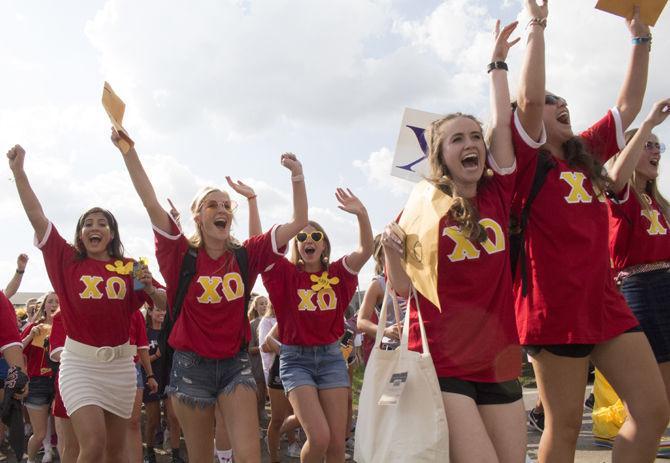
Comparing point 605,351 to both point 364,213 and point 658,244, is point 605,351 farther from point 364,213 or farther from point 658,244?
point 364,213

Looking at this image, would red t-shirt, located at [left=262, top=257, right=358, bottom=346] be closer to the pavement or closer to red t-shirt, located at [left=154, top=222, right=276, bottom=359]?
red t-shirt, located at [left=154, top=222, right=276, bottom=359]

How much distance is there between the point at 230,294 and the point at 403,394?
2108 mm

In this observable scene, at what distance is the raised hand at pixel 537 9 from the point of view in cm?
344

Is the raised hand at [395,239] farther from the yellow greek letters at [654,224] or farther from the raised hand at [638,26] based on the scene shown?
the yellow greek letters at [654,224]

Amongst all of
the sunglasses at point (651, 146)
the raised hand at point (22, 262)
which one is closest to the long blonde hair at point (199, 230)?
the sunglasses at point (651, 146)

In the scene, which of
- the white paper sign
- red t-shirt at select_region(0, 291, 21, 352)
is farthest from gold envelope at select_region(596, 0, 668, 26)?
red t-shirt at select_region(0, 291, 21, 352)

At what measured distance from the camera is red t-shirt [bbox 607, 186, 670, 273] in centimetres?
447

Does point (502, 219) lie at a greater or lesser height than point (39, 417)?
greater

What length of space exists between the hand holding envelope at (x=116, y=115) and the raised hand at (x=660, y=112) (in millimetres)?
3533

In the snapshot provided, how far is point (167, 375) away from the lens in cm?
472

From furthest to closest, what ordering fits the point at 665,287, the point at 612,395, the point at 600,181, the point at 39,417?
the point at 39,417 → the point at 612,395 → the point at 665,287 → the point at 600,181

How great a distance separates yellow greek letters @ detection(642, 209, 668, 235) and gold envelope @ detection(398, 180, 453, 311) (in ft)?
6.68

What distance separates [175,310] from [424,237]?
2.24 metres

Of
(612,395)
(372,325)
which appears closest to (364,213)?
(372,325)
